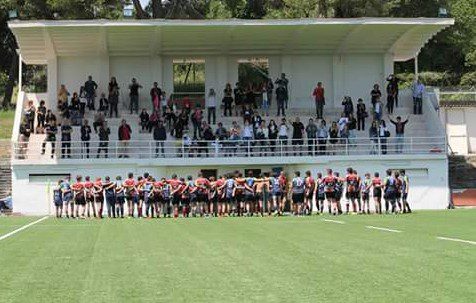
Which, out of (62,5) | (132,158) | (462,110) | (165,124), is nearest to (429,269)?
(132,158)

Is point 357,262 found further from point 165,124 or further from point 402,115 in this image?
point 402,115

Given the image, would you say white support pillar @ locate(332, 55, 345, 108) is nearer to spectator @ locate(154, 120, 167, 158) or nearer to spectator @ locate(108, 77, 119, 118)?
spectator @ locate(154, 120, 167, 158)

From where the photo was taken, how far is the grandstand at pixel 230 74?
35281mm

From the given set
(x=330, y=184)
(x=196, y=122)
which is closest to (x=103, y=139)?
(x=196, y=122)

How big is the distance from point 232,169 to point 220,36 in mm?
6875

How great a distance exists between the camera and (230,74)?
138ft

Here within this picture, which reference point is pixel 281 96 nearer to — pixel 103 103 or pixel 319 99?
A: pixel 319 99

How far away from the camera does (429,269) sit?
9570 mm

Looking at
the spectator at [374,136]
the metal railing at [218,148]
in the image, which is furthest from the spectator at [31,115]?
the spectator at [374,136]

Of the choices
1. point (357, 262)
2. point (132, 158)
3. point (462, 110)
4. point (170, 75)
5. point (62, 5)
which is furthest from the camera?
point (62, 5)

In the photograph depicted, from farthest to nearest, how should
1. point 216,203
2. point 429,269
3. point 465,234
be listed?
point 216,203, point 465,234, point 429,269

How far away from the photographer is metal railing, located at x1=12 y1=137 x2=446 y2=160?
3531cm

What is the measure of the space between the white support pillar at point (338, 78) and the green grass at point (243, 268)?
88.8ft

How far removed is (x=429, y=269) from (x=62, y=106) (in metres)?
29.8
